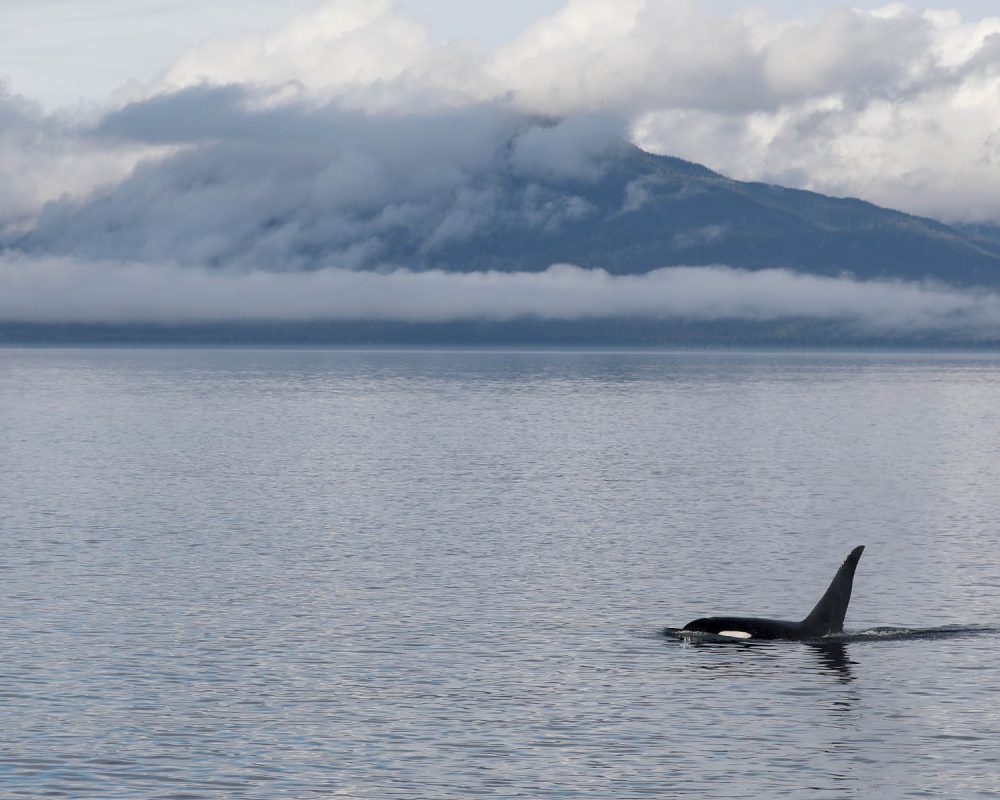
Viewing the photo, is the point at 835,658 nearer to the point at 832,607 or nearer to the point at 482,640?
the point at 832,607

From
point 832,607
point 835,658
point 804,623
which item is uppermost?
point 832,607

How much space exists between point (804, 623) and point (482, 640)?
10.8 m

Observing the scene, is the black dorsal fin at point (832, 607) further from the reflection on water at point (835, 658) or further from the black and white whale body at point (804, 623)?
the reflection on water at point (835, 658)

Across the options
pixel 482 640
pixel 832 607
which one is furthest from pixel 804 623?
pixel 482 640

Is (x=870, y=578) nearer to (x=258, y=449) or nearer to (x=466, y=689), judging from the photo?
(x=466, y=689)

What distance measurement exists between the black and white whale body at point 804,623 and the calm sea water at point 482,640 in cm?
107

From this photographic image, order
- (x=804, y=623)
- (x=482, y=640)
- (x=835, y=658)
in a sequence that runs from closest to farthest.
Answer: (x=835, y=658) → (x=482, y=640) → (x=804, y=623)

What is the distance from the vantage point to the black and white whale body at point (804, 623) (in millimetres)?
51719

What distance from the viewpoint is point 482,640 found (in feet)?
170

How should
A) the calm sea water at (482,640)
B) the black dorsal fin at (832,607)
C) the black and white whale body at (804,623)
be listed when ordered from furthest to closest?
the black dorsal fin at (832,607), the black and white whale body at (804,623), the calm sea water at (482,640)

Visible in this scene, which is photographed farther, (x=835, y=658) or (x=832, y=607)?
(x=832, y=607)

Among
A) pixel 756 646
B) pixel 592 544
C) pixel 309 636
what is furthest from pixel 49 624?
pixel 592 544

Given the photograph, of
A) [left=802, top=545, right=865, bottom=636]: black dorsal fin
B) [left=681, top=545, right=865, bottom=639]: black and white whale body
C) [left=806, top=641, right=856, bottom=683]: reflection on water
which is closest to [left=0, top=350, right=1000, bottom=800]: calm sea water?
[left=806, top=641, right=856, bottom=683]: reflection on water

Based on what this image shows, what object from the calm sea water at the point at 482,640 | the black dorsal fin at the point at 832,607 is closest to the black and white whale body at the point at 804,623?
the black dorsal fin at the point at 832,607
